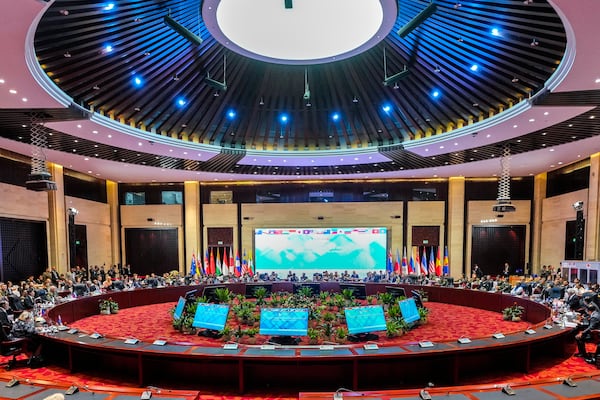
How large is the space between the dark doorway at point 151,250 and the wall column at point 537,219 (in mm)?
20715

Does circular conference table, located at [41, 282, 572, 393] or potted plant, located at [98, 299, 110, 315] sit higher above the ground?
circular conference table, located at [41, 282, 572, 393]

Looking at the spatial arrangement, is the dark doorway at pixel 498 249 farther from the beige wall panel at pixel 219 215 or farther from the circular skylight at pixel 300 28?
the circular skylight at pixel 300 28

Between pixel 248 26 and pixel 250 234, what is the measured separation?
14.3 m

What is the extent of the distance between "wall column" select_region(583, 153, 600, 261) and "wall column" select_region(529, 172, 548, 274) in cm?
462

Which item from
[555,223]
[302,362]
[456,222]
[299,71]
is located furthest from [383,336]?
[555,223]

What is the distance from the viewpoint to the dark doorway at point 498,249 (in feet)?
66.1

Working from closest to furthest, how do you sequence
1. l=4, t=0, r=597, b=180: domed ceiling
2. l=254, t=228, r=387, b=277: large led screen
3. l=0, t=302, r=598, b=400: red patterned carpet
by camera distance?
l=0, t=302, r=598, b=400: red patterned carpet
l=4, t=0, r=597, b=180: domed ceiling
l=254, t=228, r=387, b=277: large led screen

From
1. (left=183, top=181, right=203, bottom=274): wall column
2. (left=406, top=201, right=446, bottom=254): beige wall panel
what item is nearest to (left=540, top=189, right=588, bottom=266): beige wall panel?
(left=406, top=201, right=446, bottom=254): beige wall panel

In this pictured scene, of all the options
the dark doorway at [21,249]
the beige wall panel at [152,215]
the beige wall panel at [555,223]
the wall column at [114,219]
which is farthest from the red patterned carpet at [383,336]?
the wall column at [114,219]

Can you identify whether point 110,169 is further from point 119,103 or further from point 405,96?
point 405,96

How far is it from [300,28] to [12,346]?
29.6 ft

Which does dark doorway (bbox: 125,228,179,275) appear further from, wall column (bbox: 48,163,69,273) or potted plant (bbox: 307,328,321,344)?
→ potted plant (bbox: 307,328,321,344)

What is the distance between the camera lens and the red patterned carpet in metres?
5.42

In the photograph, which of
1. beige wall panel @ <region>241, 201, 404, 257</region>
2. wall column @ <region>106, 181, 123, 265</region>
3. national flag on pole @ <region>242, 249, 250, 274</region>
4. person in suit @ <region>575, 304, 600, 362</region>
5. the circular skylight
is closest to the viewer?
person in suit @ <region>575, 304, 600, 362</region>
